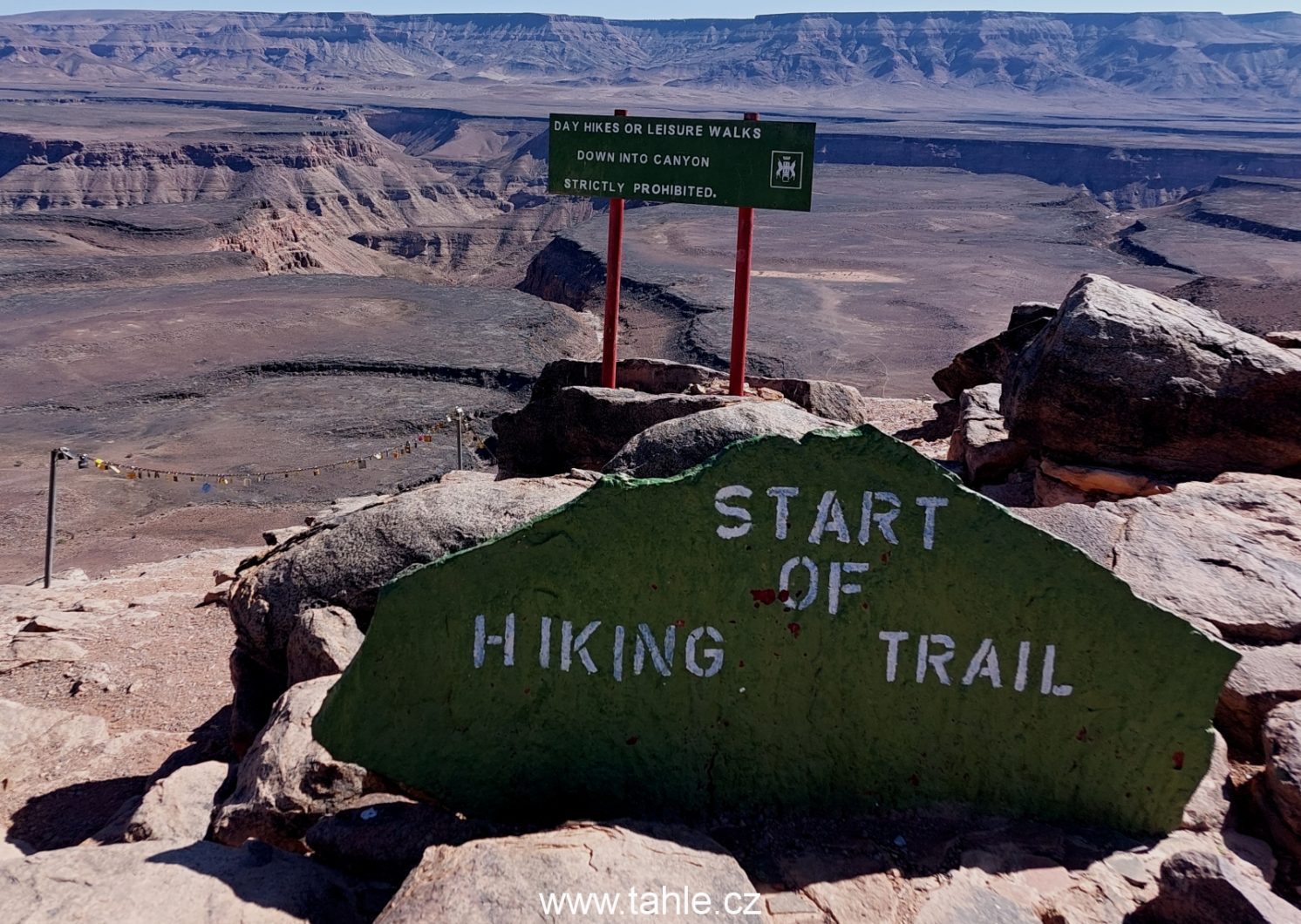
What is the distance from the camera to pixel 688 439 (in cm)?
712

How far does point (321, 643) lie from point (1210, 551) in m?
4.21

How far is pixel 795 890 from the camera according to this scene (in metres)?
3.41

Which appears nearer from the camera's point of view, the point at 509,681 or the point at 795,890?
the point at 795,890

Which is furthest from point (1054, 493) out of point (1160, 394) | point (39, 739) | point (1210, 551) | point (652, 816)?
point (39, 739)

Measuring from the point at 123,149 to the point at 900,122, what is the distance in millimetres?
73725

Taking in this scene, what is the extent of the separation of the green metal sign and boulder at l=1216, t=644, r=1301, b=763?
665 centimetres

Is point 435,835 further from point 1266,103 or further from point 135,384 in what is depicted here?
point 1266,103

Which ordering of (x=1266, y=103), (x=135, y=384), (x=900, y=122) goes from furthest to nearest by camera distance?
1. (x=1266, y=103)
2. (x=900, y=122)
3. (x=135, y=384)

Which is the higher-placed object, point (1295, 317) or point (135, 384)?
point (1295, 317)

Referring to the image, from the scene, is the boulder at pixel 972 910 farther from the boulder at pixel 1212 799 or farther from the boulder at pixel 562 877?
the boulder at pixel 1212 799

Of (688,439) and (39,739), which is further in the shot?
(688,439)

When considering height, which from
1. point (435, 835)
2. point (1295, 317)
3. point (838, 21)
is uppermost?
point (838, 21)

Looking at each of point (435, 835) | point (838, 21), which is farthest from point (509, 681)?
point (838, 21)

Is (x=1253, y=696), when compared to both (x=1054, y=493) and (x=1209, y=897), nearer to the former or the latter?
(x=1209, y=897)
